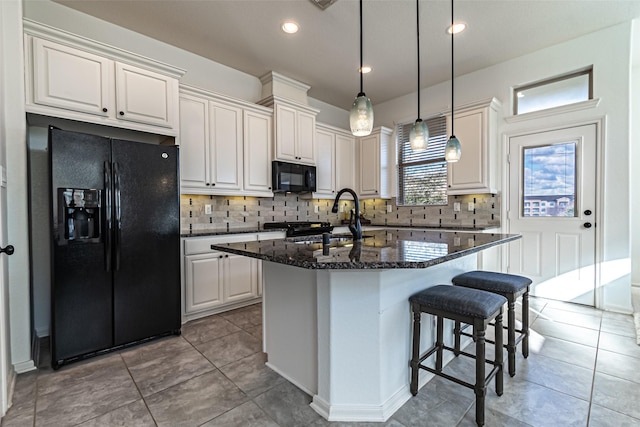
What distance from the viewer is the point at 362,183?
195 inches

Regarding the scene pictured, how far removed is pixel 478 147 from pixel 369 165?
163cm

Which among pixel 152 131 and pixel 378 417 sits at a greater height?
pixel 152 131

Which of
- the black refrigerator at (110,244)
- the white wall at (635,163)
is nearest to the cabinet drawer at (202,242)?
the black refrigerator at (110,244)

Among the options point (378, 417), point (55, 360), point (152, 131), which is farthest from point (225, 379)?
point (152, 131)

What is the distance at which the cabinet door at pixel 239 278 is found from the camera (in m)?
3.15

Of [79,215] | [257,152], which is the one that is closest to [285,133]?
[257,152]

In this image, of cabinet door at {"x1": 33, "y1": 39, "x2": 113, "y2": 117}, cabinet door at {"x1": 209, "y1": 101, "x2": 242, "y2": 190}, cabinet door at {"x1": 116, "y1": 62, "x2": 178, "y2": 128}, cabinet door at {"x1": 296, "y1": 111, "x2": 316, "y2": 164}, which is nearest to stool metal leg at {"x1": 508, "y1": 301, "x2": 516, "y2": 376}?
cabinet door at {"x1": 209, "y1": 101, "x2": 242, "y2": 190}

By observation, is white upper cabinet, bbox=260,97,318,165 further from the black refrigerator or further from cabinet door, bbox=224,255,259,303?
the black refrigerator

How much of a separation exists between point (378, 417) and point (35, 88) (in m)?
3.08

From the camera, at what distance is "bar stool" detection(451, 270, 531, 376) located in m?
1.87

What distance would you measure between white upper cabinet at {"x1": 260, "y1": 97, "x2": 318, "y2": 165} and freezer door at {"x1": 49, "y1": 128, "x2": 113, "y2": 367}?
79.2 inches

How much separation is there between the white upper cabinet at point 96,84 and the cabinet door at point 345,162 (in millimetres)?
2540

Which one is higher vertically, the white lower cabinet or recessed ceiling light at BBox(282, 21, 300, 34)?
recessed ceiling light at BBox(282, 21, 300, 34)

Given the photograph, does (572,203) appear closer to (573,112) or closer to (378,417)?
(573,112)
